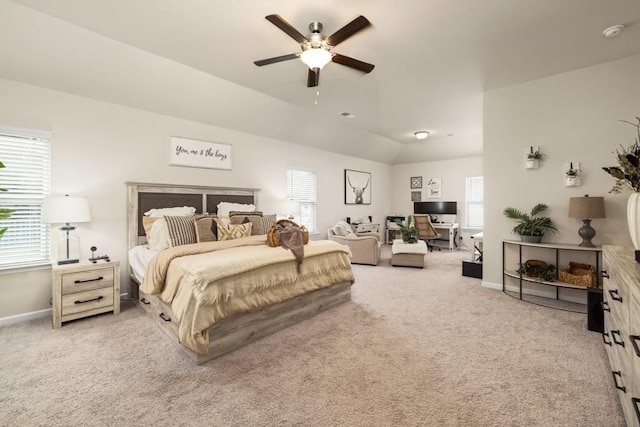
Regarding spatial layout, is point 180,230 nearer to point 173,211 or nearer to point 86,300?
point 173,211

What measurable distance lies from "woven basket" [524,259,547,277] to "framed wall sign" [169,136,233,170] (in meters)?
4.68

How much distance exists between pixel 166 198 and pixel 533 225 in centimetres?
502

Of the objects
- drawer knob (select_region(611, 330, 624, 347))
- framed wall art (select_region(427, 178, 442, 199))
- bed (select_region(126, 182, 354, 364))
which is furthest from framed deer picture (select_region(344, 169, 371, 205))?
drawer knob (select_region(611, 330, 624, 347))

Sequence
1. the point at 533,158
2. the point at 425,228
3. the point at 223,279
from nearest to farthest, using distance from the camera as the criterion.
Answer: the point at 223,279 → the point at 533,158 → the point at 425,228

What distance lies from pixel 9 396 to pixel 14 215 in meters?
2.14

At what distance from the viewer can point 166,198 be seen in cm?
411

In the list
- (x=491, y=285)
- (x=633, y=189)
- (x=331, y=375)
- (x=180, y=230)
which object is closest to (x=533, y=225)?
(x=491, y=285)

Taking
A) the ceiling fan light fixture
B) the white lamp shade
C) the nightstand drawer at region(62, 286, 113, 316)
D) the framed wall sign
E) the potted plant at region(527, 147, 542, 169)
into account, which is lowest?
the nightstand drawer at region(62, 286, 113, 316)

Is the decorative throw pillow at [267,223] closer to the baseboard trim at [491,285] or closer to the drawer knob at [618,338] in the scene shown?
the baseboard trim at [491,285]

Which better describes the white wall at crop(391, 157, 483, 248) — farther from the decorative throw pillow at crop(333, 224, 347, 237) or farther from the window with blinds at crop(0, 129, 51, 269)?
the window with blinds at crop(0, 129, 51, 269)

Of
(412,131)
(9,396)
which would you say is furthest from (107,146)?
(412,131)

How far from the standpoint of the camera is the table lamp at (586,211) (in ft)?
10.4

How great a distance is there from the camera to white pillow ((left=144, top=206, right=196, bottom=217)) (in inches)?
151

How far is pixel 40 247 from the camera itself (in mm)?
3197
